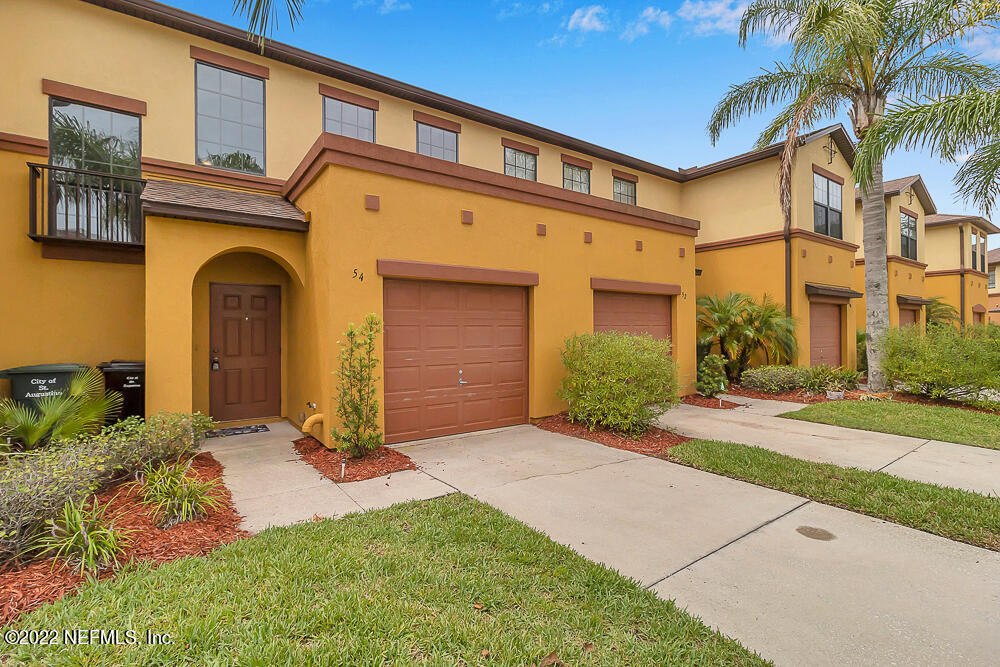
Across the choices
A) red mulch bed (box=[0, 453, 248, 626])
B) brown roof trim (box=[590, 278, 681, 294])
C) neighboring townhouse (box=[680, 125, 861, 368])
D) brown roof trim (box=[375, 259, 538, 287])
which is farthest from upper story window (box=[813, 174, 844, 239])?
red mulch bed (box=[0, 453, 248, 626])

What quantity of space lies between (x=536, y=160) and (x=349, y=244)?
817 centimetres

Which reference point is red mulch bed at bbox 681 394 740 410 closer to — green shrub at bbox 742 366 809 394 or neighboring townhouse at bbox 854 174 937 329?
green shrub at bbox 742 366 809 394

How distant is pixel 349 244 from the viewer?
6.48m

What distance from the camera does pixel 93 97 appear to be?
25.1 ft

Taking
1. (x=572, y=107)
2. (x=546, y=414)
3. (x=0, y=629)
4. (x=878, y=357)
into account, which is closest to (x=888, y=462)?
(x=546, y=414)

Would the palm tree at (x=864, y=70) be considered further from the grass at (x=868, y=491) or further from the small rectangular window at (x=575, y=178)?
the grass at (x=868, y=491)

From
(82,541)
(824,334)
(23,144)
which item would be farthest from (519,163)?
(82,541)

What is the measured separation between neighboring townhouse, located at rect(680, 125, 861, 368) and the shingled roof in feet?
42.8

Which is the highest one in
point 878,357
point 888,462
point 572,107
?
point 572,107

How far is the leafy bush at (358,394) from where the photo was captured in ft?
19.6

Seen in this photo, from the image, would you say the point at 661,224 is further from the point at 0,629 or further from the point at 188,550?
the point at 0,629

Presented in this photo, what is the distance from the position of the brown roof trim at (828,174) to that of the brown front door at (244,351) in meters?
16.4

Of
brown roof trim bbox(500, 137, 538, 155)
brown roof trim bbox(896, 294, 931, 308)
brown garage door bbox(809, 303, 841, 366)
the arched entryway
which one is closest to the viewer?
the arched entryway

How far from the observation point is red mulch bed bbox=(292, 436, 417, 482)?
18.1ft
